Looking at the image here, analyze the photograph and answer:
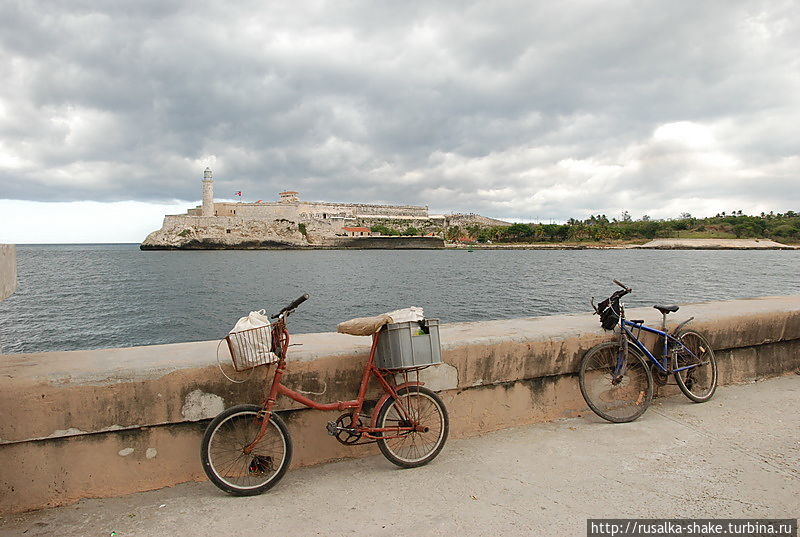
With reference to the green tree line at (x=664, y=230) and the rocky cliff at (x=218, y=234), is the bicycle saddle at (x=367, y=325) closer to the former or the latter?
the rocky cliff at (x=218, y=234)

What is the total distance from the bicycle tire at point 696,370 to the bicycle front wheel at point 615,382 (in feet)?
1.51

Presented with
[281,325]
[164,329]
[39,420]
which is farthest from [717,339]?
[164,329]

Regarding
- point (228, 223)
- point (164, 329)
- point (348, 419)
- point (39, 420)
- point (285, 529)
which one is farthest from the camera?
point (228, 223)

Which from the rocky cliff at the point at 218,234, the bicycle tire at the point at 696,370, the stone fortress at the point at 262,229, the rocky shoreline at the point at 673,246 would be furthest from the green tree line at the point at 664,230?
the bicycle tire at the point at 696,370

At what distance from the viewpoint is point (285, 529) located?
2951mm

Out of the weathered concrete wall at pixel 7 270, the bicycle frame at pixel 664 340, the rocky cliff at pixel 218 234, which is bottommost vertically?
the bicycle frame at pixel 664 340

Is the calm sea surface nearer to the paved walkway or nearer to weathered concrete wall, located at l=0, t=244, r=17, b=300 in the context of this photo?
weathered concrete wall, located at l=0, t=244, r=17, b=300

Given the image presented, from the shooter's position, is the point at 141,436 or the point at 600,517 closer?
the point at 600,517

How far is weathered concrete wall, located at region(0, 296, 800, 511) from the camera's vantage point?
10.4ft

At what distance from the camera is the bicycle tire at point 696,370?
202 inches

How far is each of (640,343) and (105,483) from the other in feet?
14.7

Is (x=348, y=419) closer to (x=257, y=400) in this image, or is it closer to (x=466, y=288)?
(x=257, y=400)

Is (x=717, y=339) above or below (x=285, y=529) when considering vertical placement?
above

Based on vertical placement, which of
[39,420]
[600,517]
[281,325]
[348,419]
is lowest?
[600,517]
